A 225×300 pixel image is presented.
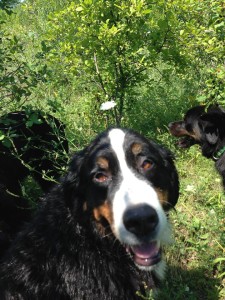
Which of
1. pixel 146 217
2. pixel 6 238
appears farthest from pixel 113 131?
pixel 6 238

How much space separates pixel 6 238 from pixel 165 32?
3.38 meters

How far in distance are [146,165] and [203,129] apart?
2518mm

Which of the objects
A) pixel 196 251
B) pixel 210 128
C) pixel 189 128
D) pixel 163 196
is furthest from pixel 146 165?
pixel 189 128

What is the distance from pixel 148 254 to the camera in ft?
7.47

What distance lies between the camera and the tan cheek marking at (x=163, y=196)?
2396 millimetres

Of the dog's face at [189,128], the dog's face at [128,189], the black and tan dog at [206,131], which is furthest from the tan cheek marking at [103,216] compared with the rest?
the dog's face at [189,128]

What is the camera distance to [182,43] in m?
4.90

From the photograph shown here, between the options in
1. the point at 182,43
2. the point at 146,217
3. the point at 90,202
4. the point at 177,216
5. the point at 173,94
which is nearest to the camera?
the point at 146,217

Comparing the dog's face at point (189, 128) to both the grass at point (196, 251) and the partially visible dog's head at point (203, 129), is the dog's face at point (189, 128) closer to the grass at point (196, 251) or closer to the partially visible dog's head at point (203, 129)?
the partially visible dog's head at point (203, 129)

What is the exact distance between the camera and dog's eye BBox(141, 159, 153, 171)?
94.9 inches

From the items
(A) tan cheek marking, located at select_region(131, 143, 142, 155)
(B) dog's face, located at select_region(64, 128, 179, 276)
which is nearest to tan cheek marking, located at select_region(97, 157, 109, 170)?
(B) dog's face, located at select_region(64, 128, 179, 276)

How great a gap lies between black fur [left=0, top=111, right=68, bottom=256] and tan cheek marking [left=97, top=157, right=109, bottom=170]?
44.9 inches

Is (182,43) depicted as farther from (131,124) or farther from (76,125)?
(76,125)

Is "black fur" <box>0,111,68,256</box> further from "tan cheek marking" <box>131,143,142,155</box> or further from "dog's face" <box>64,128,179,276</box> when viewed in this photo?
"tan cheek marking" <box>131,143,142,155</box>
